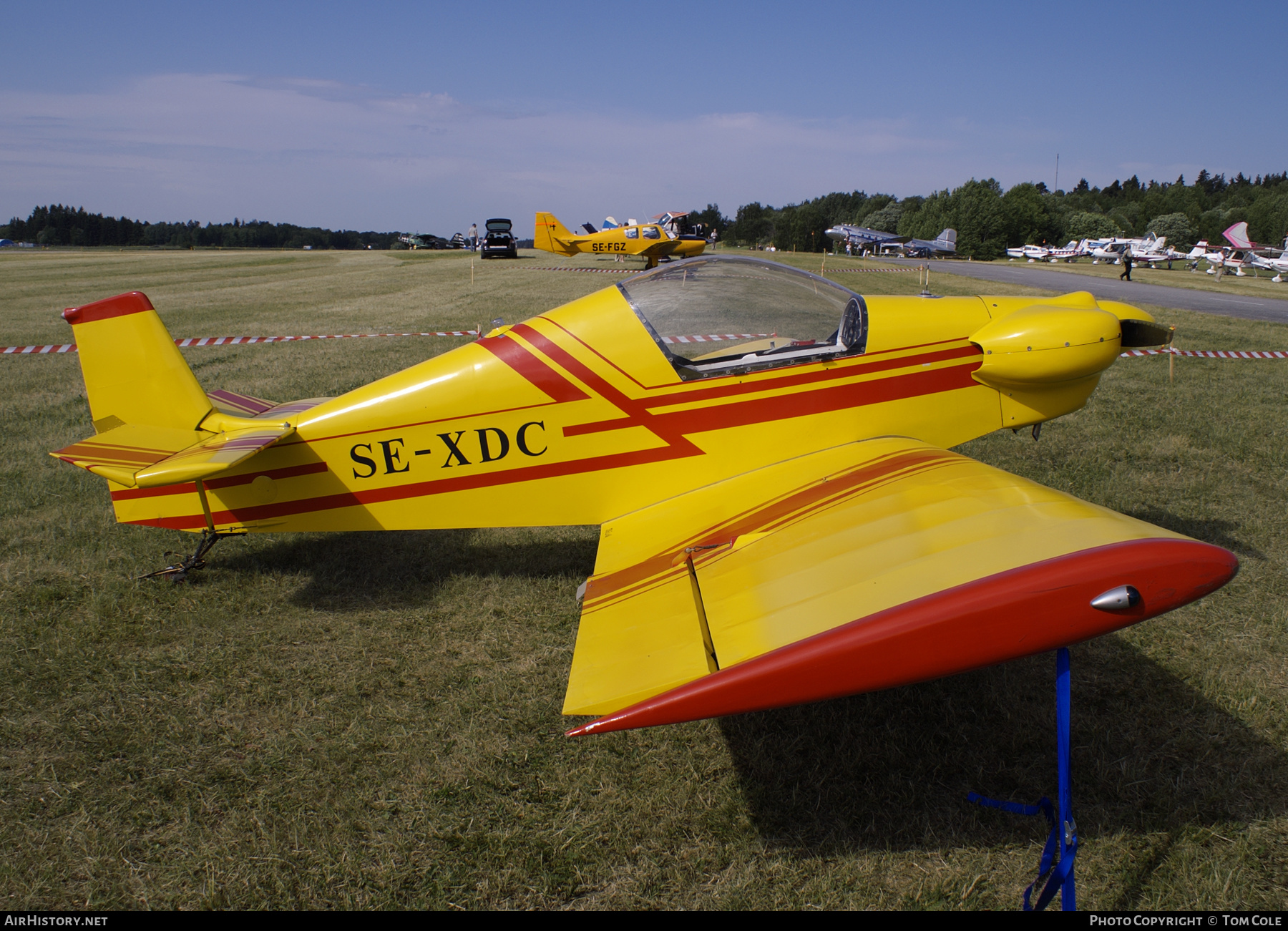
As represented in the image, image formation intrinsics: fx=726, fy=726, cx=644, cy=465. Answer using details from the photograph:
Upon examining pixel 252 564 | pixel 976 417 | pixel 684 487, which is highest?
pixel 976 417

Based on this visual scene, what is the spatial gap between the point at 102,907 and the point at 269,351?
36.9 ft

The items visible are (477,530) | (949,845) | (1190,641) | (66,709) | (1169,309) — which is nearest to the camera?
(949,845)

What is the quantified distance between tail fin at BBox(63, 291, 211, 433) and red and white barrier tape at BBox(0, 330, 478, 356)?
8.25 metres

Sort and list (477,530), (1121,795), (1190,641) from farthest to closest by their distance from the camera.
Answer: (477,530) → (1190,641) → (1121,795)

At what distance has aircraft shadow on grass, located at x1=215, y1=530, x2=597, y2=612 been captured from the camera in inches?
179

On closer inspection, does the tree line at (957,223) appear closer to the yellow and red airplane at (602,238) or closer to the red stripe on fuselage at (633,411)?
the yellow and red airplane at (602,238)

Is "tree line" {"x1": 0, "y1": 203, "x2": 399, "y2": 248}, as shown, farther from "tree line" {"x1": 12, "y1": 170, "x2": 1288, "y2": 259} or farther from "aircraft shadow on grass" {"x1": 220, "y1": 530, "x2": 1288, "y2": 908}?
"aircraft shadow on grass" {"x1": 220, "y1": 530, "x2": 1288, "y2": 908}

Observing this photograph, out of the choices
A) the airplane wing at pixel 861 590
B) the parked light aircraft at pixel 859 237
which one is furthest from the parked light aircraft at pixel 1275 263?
the airplane wing at pixel 861 590

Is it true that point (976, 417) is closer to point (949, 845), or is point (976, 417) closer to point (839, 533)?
point (839, 533)

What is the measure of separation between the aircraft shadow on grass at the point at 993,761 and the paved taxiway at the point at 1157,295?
67.0ft

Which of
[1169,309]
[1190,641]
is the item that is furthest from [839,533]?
[1169,309]

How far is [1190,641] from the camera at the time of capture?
3844 millimetres

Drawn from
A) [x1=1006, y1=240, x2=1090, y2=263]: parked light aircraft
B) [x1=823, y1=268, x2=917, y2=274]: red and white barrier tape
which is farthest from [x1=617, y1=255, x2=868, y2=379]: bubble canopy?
[x1=1006, y1=240, x2=1090, y2=263]: parked light aircraft
